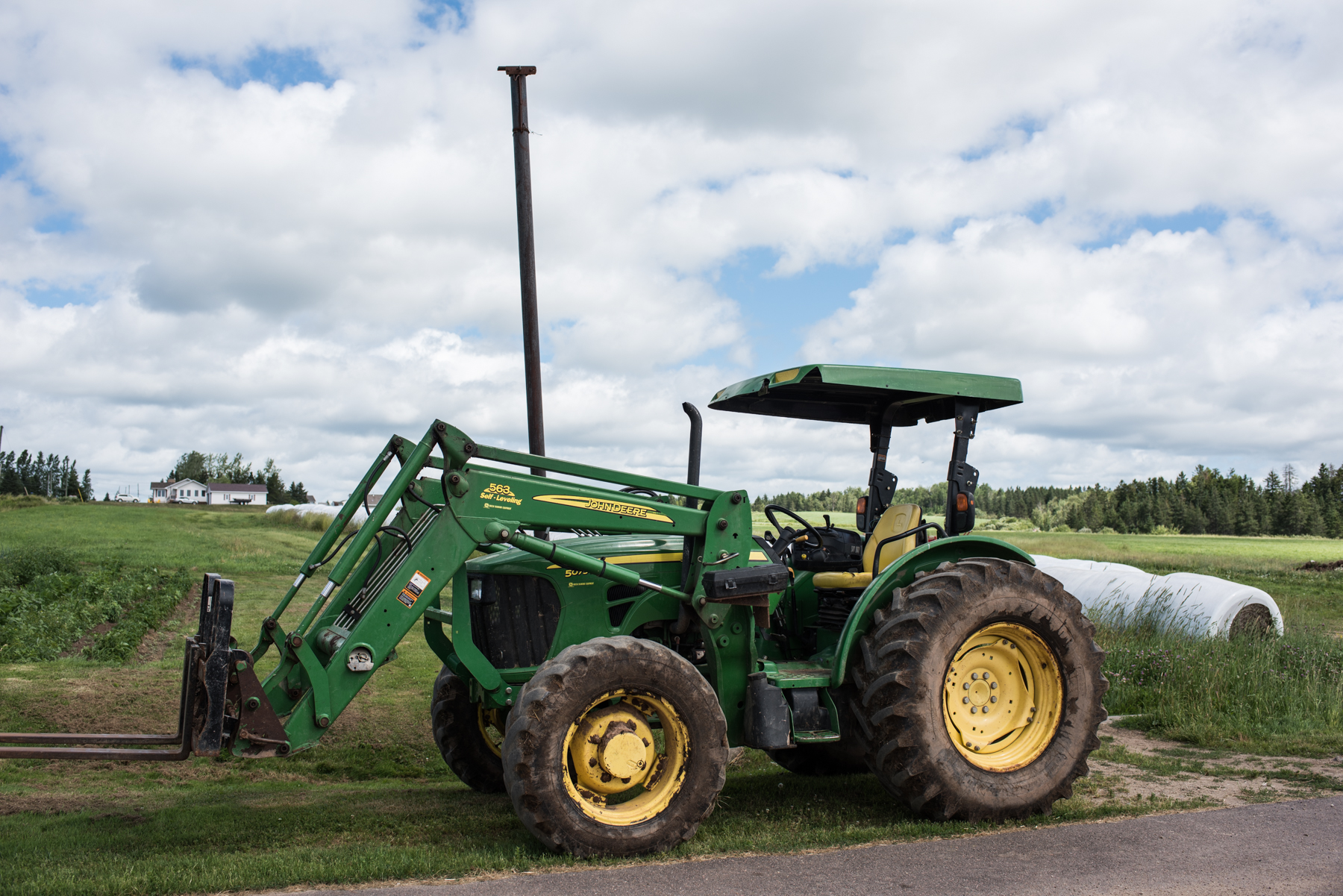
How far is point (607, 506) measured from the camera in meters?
6.22

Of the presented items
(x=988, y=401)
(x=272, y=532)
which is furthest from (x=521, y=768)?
(x=272, y=532)

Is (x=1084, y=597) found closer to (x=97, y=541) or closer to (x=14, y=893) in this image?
(x=14, y=893)

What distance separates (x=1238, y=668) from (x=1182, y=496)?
72635mm

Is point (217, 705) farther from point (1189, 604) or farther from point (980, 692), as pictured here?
point (1189, 604)

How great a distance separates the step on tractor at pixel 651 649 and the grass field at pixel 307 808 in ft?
1.30

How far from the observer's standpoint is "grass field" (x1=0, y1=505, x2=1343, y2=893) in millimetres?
5051

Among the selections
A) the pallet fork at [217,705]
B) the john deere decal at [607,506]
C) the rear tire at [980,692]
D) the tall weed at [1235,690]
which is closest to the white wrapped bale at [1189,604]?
the tall weed at [1235,690]

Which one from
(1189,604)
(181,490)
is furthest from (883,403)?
(181,490)

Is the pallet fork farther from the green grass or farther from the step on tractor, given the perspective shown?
the green grass

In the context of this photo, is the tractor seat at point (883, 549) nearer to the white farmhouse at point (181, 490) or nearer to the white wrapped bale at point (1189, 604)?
the white wrapped bale at point (1189, 604)

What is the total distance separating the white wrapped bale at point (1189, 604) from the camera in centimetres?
1401

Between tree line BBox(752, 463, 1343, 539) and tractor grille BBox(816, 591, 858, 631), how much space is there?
61987 mm

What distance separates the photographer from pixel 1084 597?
16.2 metres

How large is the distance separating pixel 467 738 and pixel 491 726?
0.60ft
